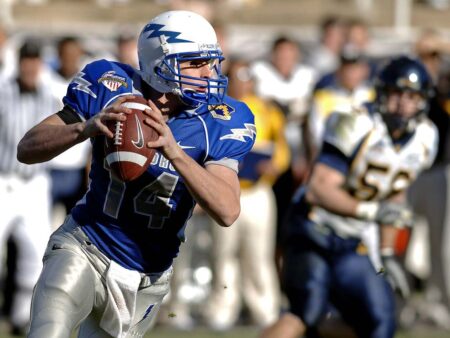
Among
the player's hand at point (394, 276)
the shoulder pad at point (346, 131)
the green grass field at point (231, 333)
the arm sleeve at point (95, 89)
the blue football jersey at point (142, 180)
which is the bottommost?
the green grass field at point (231, 333)

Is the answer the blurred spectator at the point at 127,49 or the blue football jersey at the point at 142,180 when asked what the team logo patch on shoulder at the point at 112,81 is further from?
the blurred spectator at the point at 127,49

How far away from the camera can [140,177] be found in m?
4.52

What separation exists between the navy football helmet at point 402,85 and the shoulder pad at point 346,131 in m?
0.19

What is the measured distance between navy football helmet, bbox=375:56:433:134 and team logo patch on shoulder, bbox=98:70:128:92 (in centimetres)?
194

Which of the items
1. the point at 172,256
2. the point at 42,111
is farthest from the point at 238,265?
the point at 172,256

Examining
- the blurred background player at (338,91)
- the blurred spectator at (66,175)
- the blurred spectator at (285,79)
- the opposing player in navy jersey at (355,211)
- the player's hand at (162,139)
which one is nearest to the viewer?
the player's hand at (162,139)

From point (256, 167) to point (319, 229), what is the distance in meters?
2.83

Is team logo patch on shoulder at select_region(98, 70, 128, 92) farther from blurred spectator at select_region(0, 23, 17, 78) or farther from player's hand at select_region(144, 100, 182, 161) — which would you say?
blurred spectator at select_region(0, 23, 17, 78)

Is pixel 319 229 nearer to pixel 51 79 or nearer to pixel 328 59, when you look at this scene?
pixel 51 79

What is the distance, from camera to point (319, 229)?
239 inches

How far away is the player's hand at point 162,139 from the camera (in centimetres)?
415

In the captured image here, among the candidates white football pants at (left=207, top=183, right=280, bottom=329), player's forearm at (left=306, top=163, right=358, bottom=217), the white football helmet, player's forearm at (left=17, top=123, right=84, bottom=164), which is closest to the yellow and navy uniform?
white football pants at (left=207, top=183, right=280, bottom=329)

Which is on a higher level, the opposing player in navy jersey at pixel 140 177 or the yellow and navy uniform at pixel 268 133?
the opposing player in navy jersey at pixel 140 177

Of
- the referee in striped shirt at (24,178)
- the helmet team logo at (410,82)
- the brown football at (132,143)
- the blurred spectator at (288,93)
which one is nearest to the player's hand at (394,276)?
the helmet team logo at (410,82)
